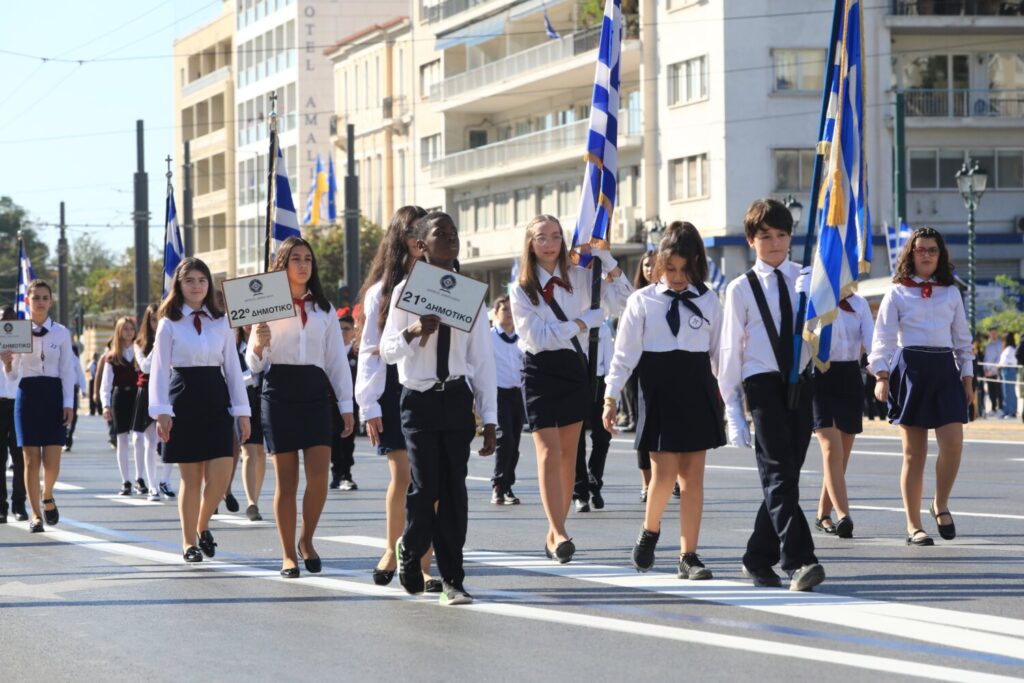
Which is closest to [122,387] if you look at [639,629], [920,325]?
[920,325]

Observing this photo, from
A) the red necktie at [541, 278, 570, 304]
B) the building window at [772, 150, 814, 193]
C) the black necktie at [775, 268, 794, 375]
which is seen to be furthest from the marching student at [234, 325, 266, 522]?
the building window at [772, 150, 814, 193]

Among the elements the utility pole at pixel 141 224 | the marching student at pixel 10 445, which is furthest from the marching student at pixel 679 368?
the utility pole at pixel 141 224

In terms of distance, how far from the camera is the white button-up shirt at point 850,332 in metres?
12.7

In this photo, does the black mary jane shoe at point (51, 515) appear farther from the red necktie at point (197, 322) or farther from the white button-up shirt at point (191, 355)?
the red necktie at point (197, 322)

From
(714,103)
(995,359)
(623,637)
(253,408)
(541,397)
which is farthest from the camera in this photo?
(714,103)

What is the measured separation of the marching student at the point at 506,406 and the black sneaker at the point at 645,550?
5986mm

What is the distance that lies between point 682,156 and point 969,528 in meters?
41.4

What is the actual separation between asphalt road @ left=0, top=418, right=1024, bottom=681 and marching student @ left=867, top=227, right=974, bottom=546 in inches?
18.2

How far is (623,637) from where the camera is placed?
27.5 ft

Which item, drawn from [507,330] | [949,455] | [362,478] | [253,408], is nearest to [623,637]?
[949,455]

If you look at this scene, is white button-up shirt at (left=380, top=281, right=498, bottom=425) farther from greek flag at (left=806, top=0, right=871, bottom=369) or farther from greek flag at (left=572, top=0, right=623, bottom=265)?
greek flag at (left=572, top=0, right=623, bottom=265)

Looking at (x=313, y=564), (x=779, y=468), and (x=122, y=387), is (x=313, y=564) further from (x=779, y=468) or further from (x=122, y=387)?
(x=122, y=387)

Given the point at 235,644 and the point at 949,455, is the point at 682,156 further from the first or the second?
the point at 235,644

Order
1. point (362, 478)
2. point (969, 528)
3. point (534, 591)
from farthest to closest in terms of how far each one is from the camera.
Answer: point (362, 478)
point (969, 528)
point (534, 591)
